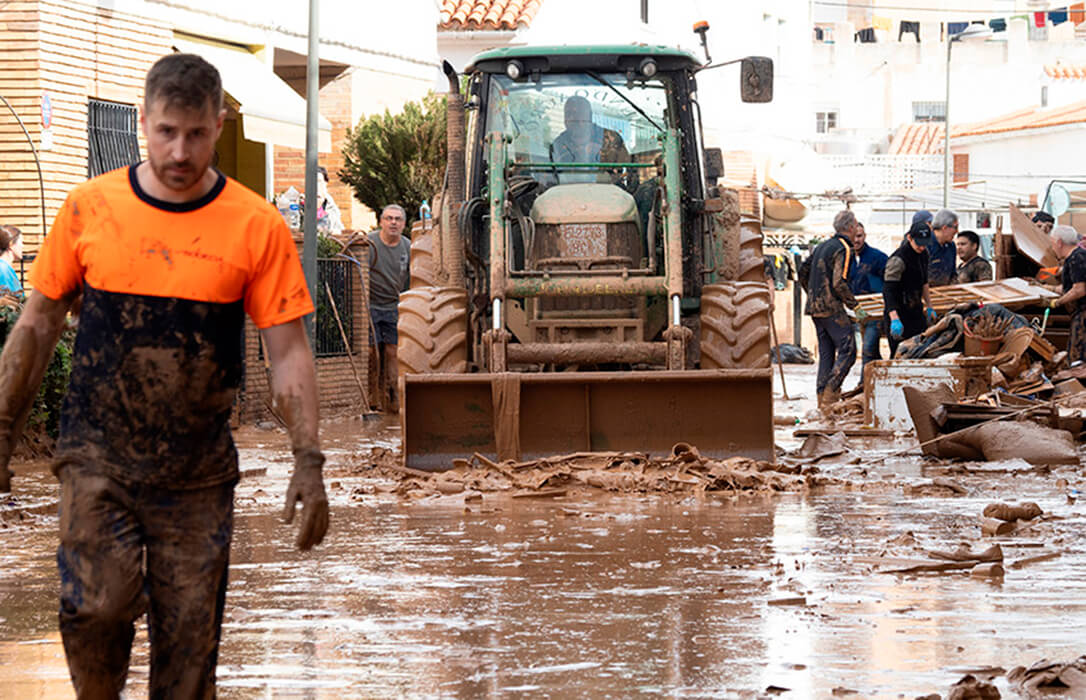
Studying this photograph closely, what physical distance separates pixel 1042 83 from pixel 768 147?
29.2 m

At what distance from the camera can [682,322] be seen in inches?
494

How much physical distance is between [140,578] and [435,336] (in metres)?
7.76

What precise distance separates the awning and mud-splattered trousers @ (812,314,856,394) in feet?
20.6

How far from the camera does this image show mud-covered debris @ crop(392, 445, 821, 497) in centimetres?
1067

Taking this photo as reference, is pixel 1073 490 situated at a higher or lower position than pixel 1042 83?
lower

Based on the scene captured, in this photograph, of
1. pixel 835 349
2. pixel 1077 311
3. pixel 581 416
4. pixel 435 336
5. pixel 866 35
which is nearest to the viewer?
pixel 581 416

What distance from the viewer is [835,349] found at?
57.3ft

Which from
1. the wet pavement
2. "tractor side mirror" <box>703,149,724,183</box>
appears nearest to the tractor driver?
"tractor side mirror" <box>703,149,724,183</box>

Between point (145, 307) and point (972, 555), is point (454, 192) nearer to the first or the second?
point (972, 555)

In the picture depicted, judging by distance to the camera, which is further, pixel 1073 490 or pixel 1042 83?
pixel 1042 83

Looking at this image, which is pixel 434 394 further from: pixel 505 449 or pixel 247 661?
pixel 247 661

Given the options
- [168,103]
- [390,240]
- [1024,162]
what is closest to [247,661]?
[168,103]

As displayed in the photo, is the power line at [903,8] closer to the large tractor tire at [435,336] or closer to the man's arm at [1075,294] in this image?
the man's arm at [1075,294]

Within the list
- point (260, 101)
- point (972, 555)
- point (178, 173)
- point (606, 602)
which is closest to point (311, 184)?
point (260, 101)
